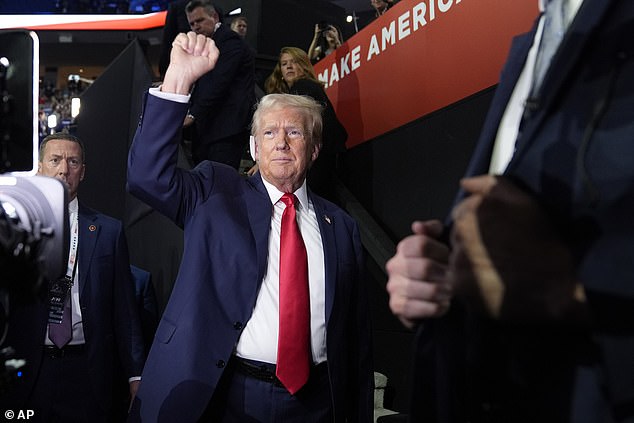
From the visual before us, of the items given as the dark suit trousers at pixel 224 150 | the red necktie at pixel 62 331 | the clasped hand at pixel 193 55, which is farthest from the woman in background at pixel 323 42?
the clasped hand at pixel 193 55

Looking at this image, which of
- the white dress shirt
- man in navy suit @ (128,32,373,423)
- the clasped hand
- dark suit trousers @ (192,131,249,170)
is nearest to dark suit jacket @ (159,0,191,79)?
dark suit trousers @ (192,131,249,170)

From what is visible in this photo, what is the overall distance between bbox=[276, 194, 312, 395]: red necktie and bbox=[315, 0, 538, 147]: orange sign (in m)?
1.65

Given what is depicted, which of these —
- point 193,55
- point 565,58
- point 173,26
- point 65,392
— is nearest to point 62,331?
point 65,392

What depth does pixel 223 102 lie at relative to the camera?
4895mm

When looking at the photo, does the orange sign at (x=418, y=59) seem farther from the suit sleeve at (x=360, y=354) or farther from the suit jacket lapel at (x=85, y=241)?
the suit jacket lapel at (x=85, y=241)

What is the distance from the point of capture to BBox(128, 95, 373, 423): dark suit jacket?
239 centimetres

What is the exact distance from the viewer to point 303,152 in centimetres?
280

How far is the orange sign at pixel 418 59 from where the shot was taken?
12.5 feet

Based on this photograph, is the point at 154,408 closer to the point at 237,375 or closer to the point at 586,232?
the point at 237,375

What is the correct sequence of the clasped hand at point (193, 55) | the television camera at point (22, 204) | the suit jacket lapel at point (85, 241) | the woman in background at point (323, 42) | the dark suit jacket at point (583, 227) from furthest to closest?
the woman in background at point (323, 42)
the suit jacket lapel at point (85, 241)
the clasped hand at point (193, 55)
the television camera at point (22, 204)
the dark suit jacket at point (583, 227)

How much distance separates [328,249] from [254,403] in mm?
587

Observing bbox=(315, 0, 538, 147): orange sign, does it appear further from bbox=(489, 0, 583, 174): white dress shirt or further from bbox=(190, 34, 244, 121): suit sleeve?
bbox=(489, 0, 583, 174): white dress shirt

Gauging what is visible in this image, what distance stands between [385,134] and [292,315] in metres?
2.57

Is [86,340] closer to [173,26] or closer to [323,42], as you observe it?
[173,26]
